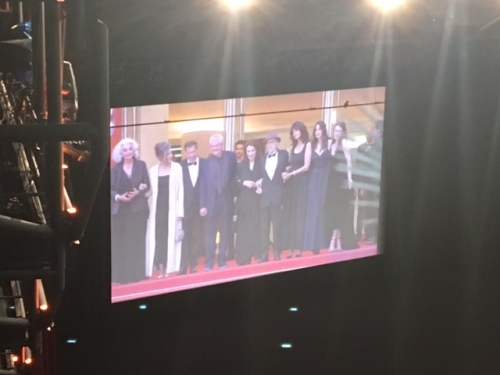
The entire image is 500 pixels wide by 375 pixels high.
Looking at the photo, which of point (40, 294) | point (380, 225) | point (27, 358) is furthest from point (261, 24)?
point (40, 294)

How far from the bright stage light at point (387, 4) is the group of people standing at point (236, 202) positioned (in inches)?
34.3

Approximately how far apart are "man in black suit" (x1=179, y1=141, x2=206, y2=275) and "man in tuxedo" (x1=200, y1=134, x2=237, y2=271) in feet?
0.13

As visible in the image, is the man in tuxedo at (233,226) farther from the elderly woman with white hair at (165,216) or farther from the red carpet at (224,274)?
the elderly woman with white hair at (165,216)

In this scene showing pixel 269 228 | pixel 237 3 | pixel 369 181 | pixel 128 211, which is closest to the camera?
pixel 237 3

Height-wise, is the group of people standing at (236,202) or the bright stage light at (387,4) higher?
the bright stage light at (387,4)

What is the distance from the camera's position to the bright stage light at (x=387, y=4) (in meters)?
4.57

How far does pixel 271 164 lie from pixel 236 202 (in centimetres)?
36

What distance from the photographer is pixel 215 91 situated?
15.0 ft

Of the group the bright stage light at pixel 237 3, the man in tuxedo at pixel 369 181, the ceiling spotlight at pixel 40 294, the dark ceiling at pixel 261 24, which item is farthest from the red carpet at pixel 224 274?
the ceiling spotlight at pixel 40 294

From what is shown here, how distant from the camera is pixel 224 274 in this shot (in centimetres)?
482

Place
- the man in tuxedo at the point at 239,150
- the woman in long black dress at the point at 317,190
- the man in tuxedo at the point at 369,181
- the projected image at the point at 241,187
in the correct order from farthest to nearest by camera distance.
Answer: the man in tuxedo at the point at 369,181
the woman in long black dress at the point at 317,190
the man in tuxedo at the point at 239,150
the projected image at the point at 241,187

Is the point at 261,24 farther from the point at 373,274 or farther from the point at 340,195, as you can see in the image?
the point at 373,274

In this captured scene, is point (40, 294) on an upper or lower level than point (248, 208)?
upper

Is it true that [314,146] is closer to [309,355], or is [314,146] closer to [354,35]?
[354,35]
